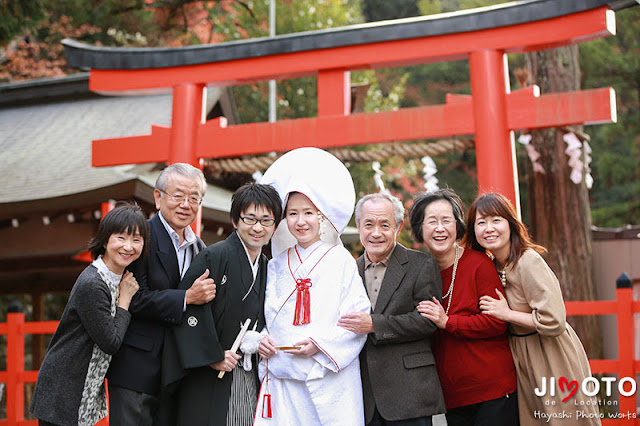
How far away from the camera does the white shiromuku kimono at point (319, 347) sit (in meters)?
2.55

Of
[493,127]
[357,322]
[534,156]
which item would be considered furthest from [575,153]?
[357,322]

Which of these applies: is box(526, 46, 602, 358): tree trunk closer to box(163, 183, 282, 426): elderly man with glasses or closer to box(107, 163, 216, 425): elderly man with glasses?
box(163, 183, 282, 426): elderly man with glasses

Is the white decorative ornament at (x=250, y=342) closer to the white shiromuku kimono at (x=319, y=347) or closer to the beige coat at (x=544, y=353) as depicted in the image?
the white shiromuku kimono at (x=319, y=347)

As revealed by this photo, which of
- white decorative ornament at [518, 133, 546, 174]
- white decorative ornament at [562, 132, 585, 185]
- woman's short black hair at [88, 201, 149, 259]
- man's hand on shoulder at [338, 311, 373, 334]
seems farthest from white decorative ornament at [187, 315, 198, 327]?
white decorative ornament at [518, 133, 546, 174]

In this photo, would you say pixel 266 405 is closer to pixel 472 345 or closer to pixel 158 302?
pixel 158 302

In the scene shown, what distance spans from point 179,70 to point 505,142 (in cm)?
304

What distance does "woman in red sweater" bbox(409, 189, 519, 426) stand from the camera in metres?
2.61

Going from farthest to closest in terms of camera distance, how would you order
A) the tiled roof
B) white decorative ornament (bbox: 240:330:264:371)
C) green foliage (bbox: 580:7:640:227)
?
green foliage (bbox: 580:7:640:227) → the tiled roof → white decorative ornament (bbox: 240:330:264:371)

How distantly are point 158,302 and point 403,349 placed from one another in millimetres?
1068

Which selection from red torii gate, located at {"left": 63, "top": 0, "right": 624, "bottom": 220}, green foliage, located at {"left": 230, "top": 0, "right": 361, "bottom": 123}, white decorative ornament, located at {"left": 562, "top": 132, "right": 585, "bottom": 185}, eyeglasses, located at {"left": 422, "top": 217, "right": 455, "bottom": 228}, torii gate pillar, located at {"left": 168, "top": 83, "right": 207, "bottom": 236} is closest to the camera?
eyeglasses, located at {"left": 422, "top": 217, "right": 455, "bottom": 228}

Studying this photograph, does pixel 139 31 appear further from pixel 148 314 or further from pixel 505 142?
pixel 148 314

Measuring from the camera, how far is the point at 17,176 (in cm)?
799

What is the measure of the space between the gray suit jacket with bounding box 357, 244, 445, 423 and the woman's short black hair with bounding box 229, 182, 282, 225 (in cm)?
57

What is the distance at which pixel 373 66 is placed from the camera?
538 centimetres
